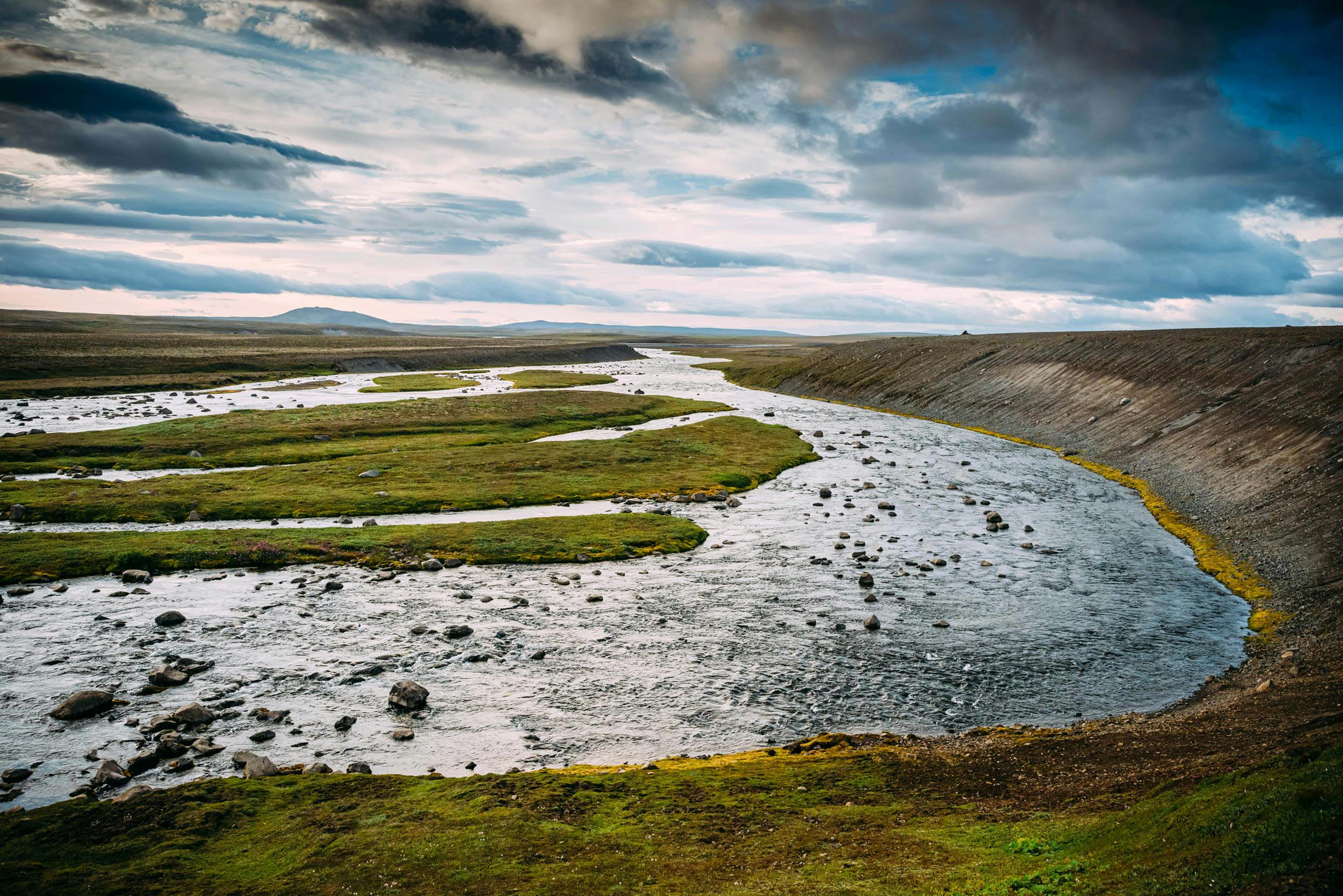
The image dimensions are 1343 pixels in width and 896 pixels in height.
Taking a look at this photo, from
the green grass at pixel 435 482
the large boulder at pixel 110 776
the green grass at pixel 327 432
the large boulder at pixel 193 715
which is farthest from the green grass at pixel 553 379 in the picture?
the large boulder at pixel 110 776

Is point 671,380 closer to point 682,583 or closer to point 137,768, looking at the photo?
point 682,583

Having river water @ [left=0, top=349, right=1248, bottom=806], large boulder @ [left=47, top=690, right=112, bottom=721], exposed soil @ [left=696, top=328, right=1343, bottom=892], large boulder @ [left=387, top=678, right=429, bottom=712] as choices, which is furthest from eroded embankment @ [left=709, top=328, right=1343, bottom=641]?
large boulder @ [left=47, top=690, right=112, bottom=721]

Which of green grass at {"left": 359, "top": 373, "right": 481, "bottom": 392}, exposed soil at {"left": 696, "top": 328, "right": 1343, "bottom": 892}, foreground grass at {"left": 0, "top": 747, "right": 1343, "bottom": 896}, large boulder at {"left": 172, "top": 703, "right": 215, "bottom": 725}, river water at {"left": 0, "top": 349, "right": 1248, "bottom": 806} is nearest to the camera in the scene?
foreground grass at {"left": 0, "top": 747, "right": 1343, "bottom": 896}

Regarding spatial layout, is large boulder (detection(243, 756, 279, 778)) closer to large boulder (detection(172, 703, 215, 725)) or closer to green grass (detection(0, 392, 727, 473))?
large boulder (detection(172, 703, 215, 725))

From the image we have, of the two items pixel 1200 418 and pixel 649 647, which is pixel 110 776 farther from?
pixel 1200 418

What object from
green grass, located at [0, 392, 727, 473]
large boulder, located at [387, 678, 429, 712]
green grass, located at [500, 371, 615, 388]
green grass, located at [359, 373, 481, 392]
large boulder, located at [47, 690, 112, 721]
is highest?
green grass, located at [500, 371, 615, 388]

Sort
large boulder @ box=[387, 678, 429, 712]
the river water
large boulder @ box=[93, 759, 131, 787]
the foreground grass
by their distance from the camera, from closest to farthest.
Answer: the foreground grass
large boulder @ box=[93, 759, 131, 787]
the river water
large boulder @ box=[387, 678, 429, 712]
